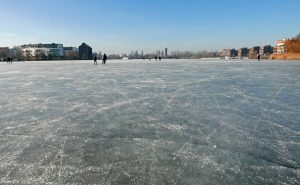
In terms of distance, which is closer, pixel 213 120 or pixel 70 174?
pixel 70 174

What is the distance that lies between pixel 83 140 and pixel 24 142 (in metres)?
0.83

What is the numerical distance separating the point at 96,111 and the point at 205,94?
380cm

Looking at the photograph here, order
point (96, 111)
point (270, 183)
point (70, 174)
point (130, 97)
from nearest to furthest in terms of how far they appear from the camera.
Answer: point (270, 183) < point (70, 174) < point (96, 111) < point (130, 97)

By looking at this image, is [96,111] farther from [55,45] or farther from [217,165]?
[55,45]

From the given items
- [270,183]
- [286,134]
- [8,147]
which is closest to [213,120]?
[286,134]

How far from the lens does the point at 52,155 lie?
3.49 meters

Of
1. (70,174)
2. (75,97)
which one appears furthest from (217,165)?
(75,97)

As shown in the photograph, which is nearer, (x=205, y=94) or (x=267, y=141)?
(x=267, y=141)

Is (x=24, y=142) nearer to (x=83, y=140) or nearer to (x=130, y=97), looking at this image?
(x=83, y=140)

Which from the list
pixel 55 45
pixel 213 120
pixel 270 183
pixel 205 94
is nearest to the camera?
pixel 270 183

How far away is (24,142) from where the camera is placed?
157 inches

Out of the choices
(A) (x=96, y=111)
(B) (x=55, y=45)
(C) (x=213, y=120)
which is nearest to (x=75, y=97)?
(A) (x=96, y=111)

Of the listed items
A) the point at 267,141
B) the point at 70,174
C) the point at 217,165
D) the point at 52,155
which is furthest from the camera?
the point at 267,141

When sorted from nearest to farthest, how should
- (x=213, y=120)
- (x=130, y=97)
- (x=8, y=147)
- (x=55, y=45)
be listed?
(x=8, y=147) < (x=213, y=120) < (x=130, y=97) < (x=55, y=45)
